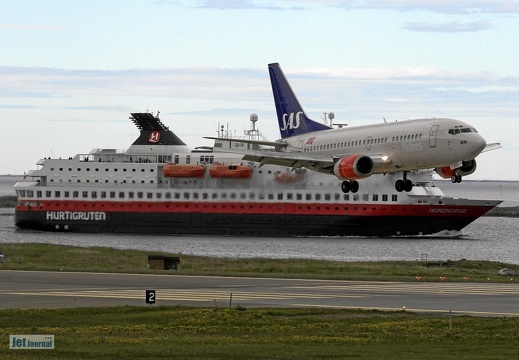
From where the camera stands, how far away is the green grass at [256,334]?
26.6 metres

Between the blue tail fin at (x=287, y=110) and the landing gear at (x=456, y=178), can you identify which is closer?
the landing gear at (x=456, y=178)

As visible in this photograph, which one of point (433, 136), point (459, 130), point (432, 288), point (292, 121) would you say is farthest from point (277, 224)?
point (432, 288)

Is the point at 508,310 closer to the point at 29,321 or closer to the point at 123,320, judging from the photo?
the point at 123,320

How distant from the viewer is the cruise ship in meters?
116

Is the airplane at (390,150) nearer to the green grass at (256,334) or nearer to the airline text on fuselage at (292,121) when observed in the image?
the airline text on fuselage at (292,121)

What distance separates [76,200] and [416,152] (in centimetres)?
8230

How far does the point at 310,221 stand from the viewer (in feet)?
386

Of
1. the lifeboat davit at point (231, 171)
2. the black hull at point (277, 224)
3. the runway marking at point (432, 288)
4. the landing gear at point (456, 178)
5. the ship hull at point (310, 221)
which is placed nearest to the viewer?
the runway marking at point (432, 288)

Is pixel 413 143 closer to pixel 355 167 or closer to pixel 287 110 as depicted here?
pixel 355 167

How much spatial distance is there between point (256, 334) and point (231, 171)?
87.2 m

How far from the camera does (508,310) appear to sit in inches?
1483

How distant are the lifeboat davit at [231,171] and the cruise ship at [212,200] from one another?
11 cm

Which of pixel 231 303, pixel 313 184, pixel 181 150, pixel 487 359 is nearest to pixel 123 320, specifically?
pixel 231 303

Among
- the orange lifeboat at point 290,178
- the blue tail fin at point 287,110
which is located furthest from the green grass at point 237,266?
the orange lifeboat at point 290,178
